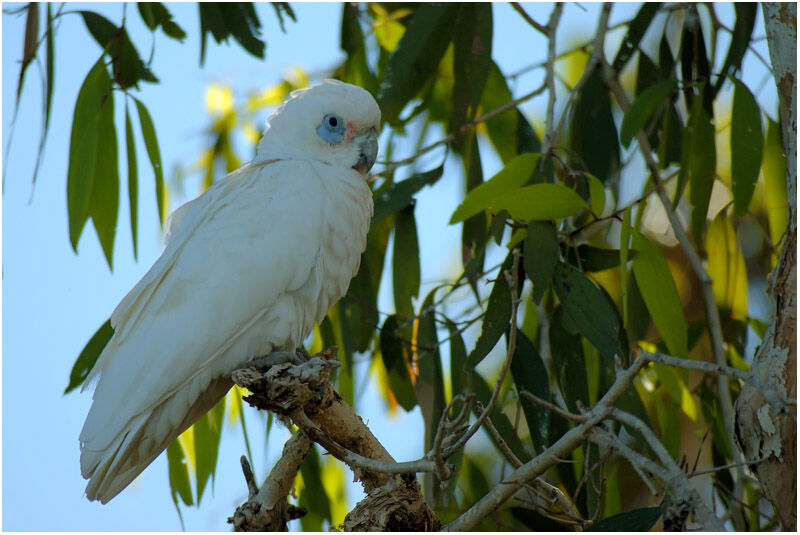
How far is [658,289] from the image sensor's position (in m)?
1.72

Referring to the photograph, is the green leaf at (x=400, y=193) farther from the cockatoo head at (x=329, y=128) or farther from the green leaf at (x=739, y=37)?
the green leaf at (x=739, y=37)

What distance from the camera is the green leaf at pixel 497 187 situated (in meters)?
1.67

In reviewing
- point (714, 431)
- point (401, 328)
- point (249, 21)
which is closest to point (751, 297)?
point (714, 431)

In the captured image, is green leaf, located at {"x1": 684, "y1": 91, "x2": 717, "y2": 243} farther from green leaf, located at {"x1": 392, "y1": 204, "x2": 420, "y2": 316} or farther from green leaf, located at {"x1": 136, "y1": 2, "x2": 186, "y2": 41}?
green leaf, located at {"x1": 136, "y1": 2, "x2": 186, "y2": 41}

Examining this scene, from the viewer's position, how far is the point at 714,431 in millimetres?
2156

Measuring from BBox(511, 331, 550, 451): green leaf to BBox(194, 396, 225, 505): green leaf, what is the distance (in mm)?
707

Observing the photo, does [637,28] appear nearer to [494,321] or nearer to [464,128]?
[464,128]

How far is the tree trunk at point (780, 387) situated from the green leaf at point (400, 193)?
0.86 metres

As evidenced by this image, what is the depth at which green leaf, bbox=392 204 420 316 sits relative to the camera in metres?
2.04

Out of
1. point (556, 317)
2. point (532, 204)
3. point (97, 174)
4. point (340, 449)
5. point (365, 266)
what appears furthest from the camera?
point (365, 266)

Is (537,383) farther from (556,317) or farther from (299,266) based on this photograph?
(299,266)

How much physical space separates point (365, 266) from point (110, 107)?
71 cm

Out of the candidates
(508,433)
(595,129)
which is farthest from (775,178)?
(508,433)

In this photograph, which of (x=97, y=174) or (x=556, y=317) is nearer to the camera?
(x=556, y=317)
